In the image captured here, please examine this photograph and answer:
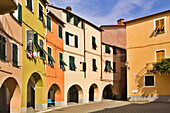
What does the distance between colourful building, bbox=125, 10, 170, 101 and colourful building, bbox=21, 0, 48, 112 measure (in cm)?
1237

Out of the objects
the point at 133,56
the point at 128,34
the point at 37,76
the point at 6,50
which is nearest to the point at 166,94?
the point at 133,56

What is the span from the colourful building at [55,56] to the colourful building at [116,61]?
9198 mm

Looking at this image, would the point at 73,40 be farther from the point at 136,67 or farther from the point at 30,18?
the point at 30,18

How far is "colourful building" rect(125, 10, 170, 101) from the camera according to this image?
2589 cm


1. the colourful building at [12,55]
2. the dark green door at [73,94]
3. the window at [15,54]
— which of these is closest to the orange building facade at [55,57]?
the colourful building at [12,55]

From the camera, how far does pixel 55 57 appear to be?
75.8 feet

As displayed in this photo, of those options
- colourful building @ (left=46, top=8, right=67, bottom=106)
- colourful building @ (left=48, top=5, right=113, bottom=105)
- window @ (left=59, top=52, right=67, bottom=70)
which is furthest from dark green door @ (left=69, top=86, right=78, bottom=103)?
window @ (left=59, top=52, right=67, bottom=70)

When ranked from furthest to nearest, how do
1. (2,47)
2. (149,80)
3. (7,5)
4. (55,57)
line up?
(149,80), (55,57), (2,47), (7,5)

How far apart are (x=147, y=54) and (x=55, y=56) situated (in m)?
11.0

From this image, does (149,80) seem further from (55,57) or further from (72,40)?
(55,57)

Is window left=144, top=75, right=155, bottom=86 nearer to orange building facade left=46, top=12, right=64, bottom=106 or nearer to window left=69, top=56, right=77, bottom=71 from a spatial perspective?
window left=69, top=56, right=77, bottom=71

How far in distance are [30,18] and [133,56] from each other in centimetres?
1531

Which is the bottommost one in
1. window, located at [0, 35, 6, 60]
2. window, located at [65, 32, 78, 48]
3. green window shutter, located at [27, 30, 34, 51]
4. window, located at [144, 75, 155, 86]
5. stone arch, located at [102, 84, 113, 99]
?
stone arch, located at [102, 84, 113, 99]

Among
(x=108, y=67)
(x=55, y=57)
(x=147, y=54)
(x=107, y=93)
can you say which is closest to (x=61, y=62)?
(x=55, y=57)
